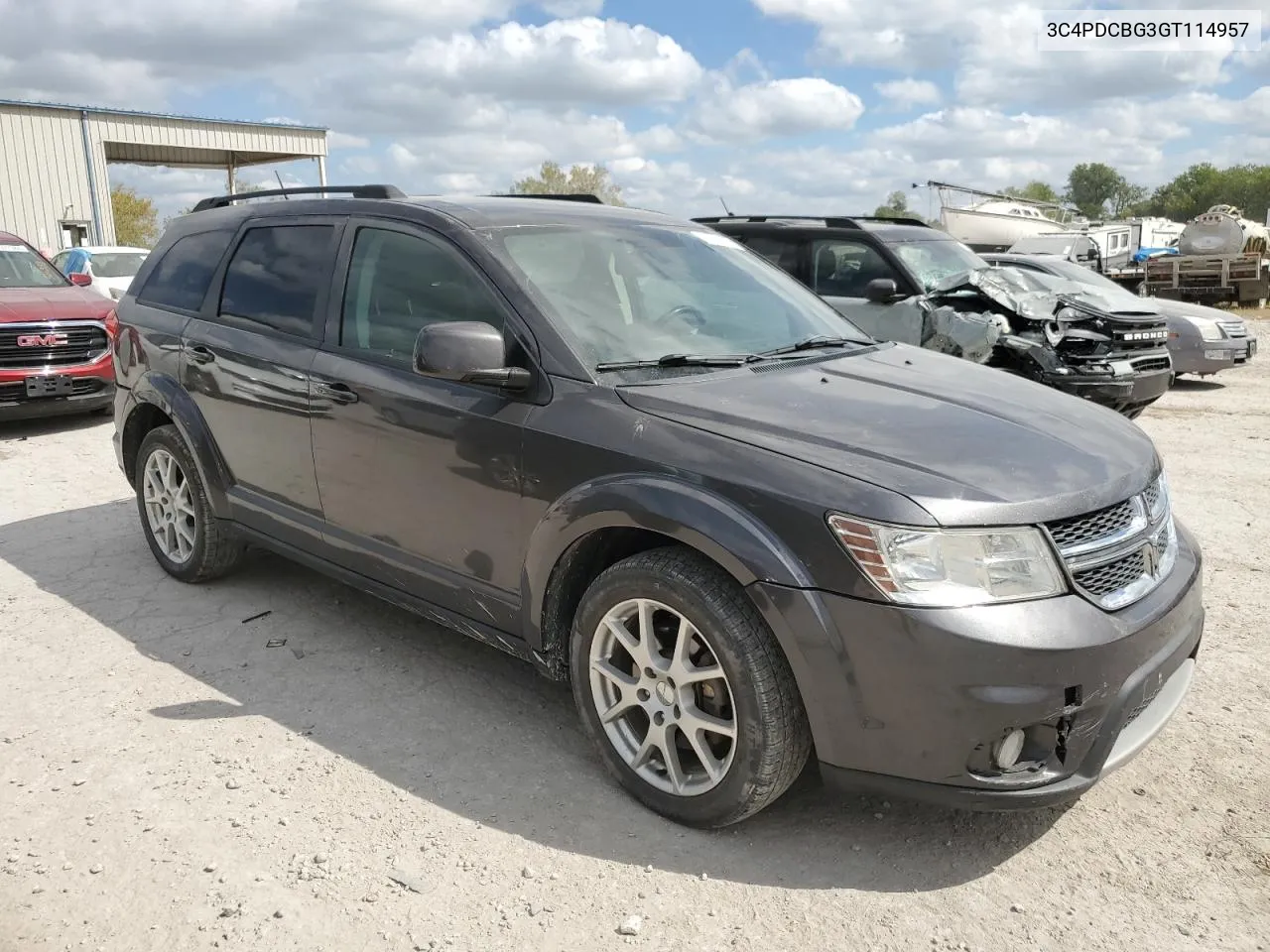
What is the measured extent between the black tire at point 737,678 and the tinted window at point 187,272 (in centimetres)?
296

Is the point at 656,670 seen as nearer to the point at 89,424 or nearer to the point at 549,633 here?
the point at 549,633

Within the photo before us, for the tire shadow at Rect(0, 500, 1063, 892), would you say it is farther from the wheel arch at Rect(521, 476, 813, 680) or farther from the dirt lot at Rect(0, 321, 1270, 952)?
the wheel arch at Rect(521, 476, 813, 680)

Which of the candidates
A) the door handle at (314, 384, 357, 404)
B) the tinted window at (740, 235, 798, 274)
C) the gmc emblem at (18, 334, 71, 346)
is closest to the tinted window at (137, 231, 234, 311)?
the door handle at (314, 384, 357, 404)

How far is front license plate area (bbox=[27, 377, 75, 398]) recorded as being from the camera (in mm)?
9156

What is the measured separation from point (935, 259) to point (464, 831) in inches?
311

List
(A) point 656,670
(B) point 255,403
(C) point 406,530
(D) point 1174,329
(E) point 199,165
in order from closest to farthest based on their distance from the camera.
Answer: (A) point 656,670
(C) point 406,530
(B) point 255,403
(D) point 1174,329
(E) point 199,165

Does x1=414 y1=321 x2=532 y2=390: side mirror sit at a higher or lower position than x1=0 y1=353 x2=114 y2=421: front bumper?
higher

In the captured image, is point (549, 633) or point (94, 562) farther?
point (94, 562)

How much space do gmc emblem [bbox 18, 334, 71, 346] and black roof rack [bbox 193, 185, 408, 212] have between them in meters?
4.85

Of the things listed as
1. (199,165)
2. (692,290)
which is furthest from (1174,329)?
(199,165)

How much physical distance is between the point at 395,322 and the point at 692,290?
1.12m

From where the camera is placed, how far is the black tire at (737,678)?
2779 mm

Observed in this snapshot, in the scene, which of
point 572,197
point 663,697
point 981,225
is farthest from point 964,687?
point 981,225

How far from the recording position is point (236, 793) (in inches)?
128
